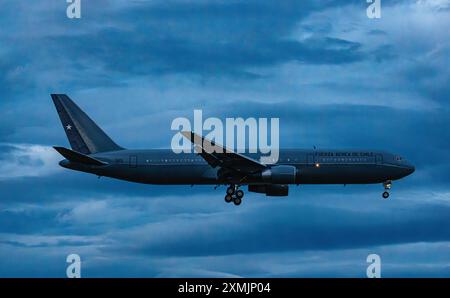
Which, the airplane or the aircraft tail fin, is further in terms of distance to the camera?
the aircraft tail fin

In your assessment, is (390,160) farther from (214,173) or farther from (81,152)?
(81,152)

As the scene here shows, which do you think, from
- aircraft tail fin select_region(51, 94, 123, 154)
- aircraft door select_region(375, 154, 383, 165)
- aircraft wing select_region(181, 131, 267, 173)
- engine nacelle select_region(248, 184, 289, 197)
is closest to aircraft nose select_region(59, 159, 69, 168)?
aircraft tail fin select_region(51, 94, 123, 154)

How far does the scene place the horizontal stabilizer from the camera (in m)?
82.6

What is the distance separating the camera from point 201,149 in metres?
81.4

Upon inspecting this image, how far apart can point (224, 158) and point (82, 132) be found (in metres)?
14.8

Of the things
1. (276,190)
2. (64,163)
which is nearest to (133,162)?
(64,163)

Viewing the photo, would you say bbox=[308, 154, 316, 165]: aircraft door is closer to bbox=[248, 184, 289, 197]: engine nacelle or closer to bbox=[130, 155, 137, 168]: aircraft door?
bbox=[248, 184, 289, 197]: engine nacelle

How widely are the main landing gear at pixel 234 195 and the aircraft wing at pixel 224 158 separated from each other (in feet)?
6.61

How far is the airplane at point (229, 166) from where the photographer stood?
271 ft

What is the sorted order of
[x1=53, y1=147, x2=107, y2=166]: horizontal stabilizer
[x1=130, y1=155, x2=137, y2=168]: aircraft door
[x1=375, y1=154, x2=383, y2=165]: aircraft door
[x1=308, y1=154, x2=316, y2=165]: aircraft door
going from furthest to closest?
[x1=130, y1=155, x2=137, y2=168]: aircraft door < [x1=375, y1=154, x2=383, y2=165]: aircraft door < [x1=308, y1=154, x2=316, y2=165]: aircraft door < [x1=53, y1=147, x2=107, y2=166]: horizontal stabilizer

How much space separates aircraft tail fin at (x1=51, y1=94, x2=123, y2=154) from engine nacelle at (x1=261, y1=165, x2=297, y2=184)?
1542 centimetres

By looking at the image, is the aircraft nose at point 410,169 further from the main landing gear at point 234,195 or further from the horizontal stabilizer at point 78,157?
the horizontal stabilizer at point 78,157

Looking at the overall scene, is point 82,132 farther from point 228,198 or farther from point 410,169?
point 410,169

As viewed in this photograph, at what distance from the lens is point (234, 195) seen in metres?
84.9
